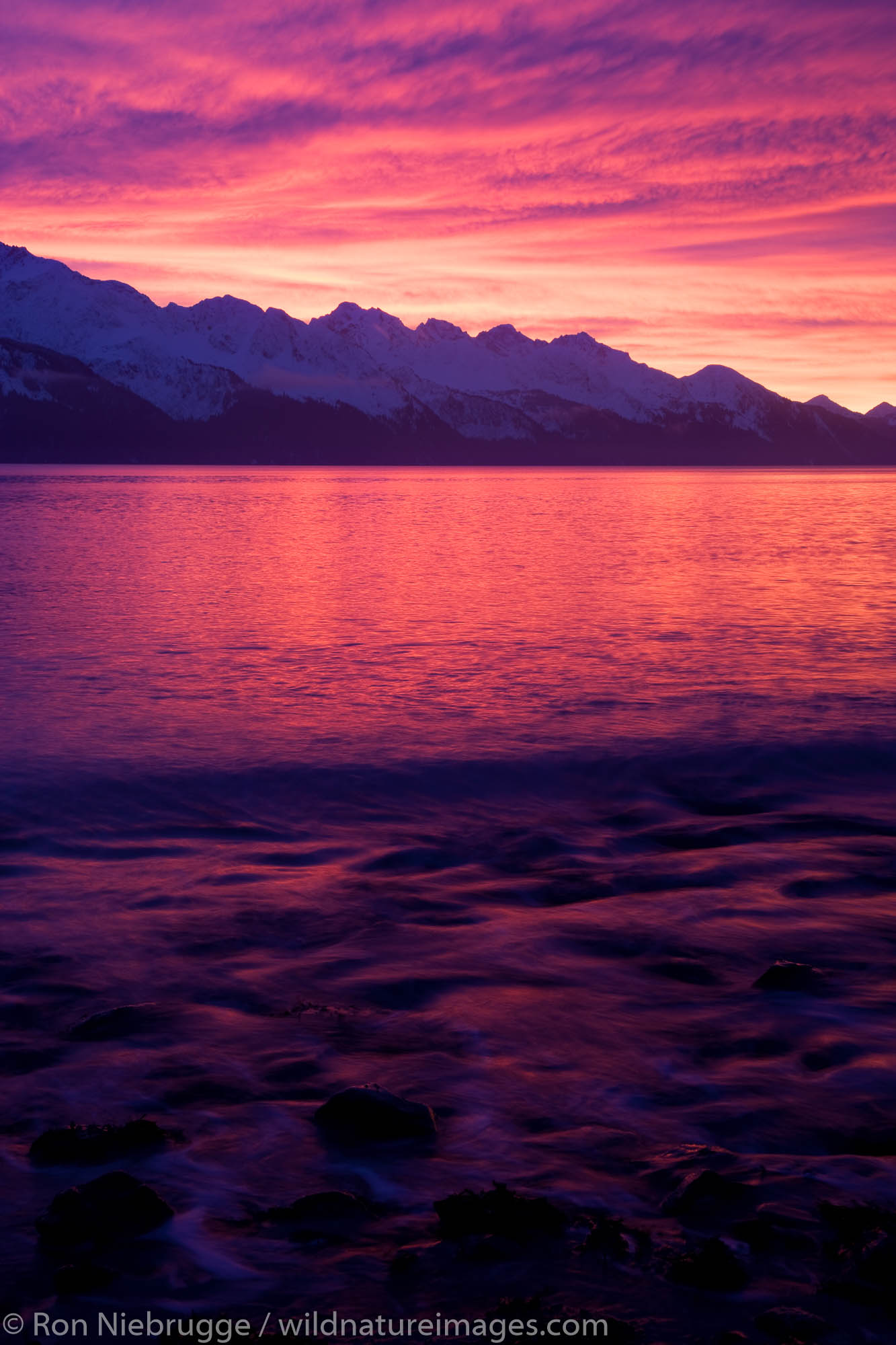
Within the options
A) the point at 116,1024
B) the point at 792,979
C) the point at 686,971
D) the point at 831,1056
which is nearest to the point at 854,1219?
the point at 831,1056

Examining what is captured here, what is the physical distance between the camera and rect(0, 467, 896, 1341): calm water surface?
5242 mm

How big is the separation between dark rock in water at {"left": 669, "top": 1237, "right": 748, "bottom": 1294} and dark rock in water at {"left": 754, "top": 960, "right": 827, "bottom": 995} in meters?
3.08

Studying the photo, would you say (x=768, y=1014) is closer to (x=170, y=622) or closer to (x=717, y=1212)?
(x=717, y=1212)

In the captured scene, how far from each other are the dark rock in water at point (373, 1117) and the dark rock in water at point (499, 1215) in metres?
0.72

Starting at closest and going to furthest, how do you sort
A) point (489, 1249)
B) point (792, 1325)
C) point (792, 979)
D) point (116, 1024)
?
point (792, 1325) → point (489, 1249) → point (116, 1024) → point (792, 979)

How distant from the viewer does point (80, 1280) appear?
4.35 m

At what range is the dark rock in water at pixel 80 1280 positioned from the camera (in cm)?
432

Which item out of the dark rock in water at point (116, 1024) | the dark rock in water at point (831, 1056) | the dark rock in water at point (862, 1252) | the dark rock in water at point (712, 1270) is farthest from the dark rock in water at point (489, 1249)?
the dark rock in water at point (116, 1024)

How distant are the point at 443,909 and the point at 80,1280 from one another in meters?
4.82

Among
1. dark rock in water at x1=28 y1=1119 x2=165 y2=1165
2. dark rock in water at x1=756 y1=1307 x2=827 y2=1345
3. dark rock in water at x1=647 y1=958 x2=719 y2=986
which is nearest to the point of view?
dark rock in water at x1=756 y1=1307 x2=827 y2=1345

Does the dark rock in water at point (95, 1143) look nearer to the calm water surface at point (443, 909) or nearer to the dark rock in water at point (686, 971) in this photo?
the calm water surface at point (443, 909)

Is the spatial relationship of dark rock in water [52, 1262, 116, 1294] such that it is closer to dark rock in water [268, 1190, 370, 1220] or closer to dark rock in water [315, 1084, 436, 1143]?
dark rock in water [268, 1190, 370, 1220]

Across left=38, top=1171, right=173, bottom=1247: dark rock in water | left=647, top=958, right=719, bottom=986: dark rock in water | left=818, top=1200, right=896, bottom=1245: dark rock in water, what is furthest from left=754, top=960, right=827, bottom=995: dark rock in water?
left=38, top=1171, right=173, bottom=1247: dark rock in water

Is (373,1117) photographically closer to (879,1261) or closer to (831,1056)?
(879,1261)
